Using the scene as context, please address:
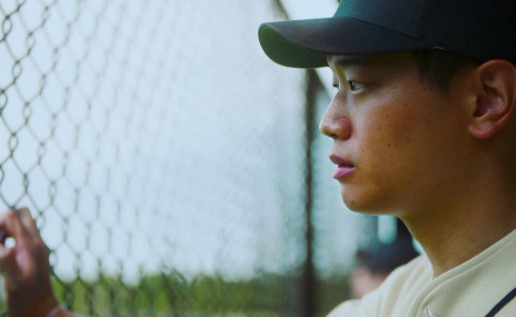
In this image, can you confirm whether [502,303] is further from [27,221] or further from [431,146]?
[27,221]

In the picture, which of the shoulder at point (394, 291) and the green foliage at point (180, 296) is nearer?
the shoulder at point (394, 291)

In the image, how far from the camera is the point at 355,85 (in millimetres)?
1694

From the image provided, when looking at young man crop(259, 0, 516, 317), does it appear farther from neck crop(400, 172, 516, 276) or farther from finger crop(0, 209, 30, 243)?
finger crop(0, 209, 30, 243)

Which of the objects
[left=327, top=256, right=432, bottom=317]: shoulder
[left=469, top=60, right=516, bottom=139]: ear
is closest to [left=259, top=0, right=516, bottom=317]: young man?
[left=469, top=60, right=516, bottom=139]: ear

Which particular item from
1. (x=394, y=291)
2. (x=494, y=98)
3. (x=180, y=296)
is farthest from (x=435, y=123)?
(x=180, y=296)

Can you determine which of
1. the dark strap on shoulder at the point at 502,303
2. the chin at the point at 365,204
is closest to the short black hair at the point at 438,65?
the chin at the point at 365,204

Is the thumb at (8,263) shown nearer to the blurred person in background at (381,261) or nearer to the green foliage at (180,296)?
the green foliage at (180,296)

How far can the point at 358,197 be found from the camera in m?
1.67

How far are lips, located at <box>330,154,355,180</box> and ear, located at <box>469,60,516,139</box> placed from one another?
232 mm

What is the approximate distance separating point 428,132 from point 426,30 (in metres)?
0.19

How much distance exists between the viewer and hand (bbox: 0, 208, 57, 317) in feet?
5.39

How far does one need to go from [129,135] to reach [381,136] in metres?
0.73

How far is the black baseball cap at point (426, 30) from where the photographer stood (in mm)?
1625

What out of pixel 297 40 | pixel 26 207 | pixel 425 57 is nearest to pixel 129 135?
pixel 26 207
